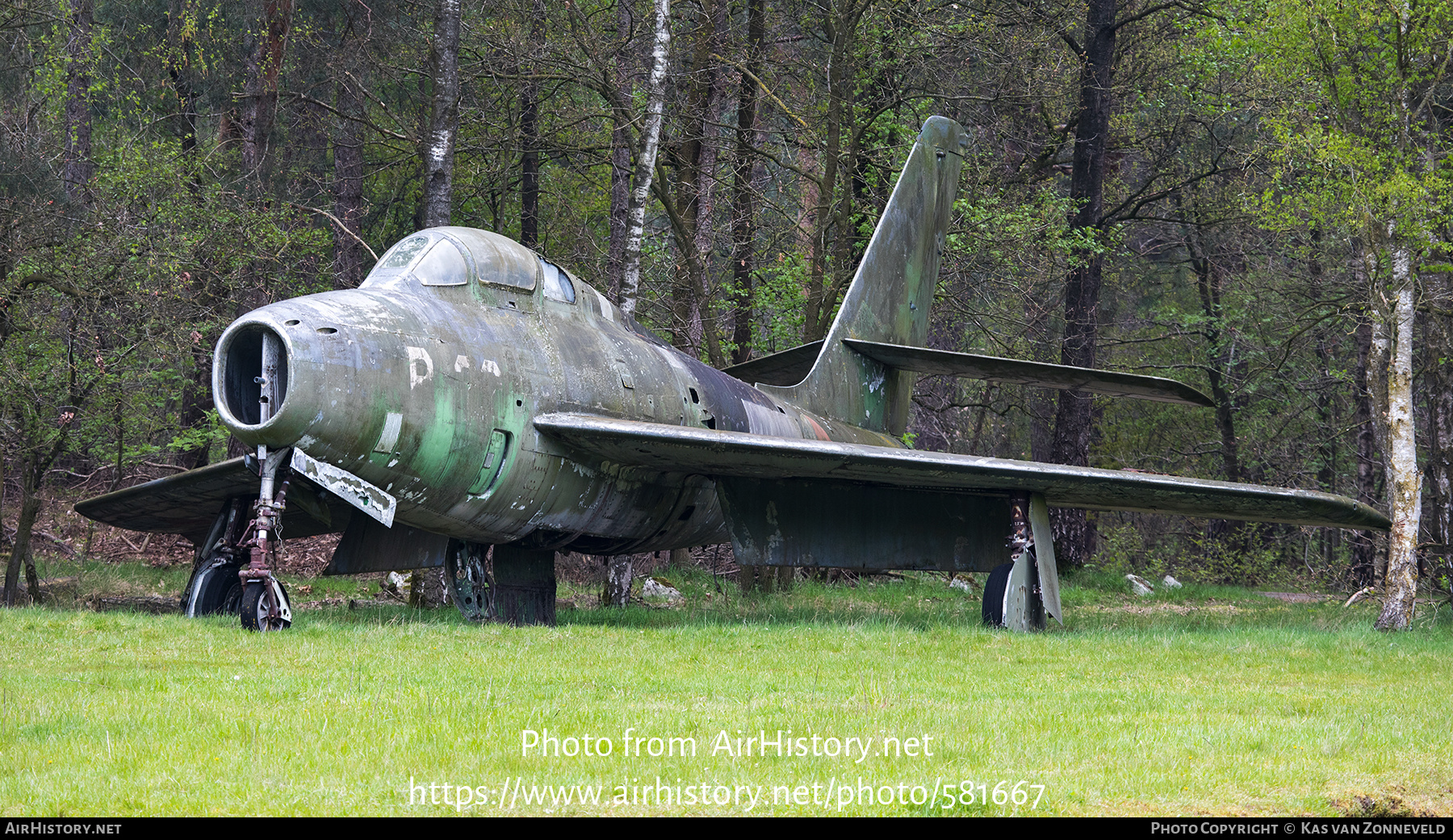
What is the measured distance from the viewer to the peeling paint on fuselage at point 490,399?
9.19m

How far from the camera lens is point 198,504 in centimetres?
1346

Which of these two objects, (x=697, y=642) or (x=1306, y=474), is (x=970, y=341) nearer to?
(x=1306, y=474)

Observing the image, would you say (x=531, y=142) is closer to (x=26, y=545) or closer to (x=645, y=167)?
(x=645, y=167)

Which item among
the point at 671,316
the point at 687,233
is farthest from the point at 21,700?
the point at 671,316

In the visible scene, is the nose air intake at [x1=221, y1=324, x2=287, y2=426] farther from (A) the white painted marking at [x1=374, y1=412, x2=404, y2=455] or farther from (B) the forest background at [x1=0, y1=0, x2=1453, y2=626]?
(B) the forest background at [x1=0, y1=0, x2=1453, y2=626]

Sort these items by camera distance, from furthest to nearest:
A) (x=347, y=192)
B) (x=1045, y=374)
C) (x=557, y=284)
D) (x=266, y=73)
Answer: (x=347, y=192) < (x=266, y=73) < (x=1045, y=374) < (x=557, y=284)

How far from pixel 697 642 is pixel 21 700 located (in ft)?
15.7

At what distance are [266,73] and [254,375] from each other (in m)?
14.9

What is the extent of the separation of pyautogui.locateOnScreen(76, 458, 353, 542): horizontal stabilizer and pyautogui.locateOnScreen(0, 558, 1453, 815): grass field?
1.48 meters

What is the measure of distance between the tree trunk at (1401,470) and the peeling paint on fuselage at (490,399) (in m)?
6.75

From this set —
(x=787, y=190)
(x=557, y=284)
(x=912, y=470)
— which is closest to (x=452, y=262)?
(x=557, y=284)

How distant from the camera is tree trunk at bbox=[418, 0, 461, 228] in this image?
1530 cm

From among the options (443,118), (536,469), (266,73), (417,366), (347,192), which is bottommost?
(536,469)

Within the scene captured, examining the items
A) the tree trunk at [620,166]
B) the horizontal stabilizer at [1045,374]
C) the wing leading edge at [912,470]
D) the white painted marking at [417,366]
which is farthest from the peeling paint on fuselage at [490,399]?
the tree trunk at [620,166]
